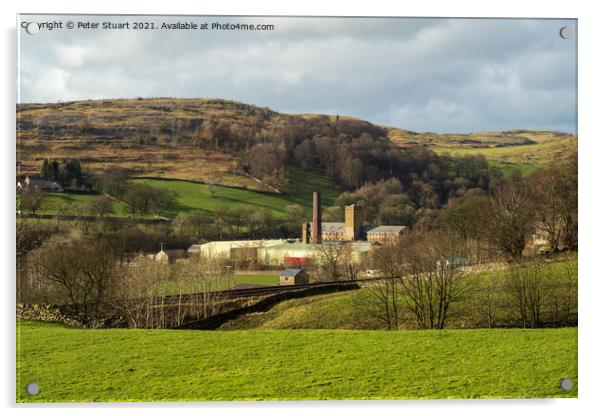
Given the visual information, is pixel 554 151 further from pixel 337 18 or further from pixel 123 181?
pixel 123 181

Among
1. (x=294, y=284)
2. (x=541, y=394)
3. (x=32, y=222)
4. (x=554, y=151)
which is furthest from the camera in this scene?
(x=294, y=284)

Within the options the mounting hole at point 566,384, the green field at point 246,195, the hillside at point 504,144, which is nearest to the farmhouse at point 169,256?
the green field at point 246,195

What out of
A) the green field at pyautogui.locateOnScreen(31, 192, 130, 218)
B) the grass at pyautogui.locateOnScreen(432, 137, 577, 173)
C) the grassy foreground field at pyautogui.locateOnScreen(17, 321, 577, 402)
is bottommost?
the grassy foreground field at pyautogui.locateOnScreen(17, 321, 577, 402)

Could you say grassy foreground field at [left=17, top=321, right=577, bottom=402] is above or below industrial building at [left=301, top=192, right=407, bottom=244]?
below

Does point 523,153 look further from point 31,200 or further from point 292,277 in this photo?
point 31,200

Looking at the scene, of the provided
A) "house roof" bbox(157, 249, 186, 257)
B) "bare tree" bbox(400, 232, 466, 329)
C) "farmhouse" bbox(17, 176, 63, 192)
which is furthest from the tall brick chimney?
"farmhouse" bbox(17, 176, 63, 192)

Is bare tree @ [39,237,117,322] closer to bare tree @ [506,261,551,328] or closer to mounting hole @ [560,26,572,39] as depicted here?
bare tree @ [506,261,551,328]

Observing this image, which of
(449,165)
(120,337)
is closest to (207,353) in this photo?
(120,337)
